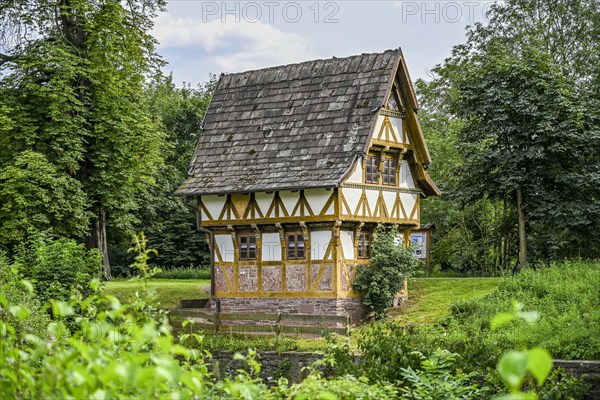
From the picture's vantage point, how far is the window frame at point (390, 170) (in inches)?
1211

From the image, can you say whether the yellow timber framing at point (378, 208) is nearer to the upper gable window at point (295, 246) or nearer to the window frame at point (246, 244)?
the upper gable window at point (295, 246)

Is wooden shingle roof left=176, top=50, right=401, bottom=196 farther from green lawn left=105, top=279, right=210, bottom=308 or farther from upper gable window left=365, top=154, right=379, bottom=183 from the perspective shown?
green lawn left=105, top=279, right=210, bottom=308

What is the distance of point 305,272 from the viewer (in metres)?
29.4

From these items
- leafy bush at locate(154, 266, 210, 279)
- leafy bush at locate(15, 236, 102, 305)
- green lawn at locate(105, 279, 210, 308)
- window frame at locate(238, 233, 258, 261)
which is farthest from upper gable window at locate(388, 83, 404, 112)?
leafy bush at locate(154, 266, 210, 279)

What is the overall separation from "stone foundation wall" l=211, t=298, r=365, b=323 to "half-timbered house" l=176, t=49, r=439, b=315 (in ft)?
0.11

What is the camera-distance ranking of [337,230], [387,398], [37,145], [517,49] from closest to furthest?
1. [387,398]
2. [337,230]
3. [37,145]
4. [517,49]

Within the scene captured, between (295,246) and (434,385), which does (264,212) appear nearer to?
(295,246)

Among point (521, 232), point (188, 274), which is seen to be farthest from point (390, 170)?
point (188, 274)

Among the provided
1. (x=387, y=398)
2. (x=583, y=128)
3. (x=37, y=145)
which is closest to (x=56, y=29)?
(x=37, y=145)

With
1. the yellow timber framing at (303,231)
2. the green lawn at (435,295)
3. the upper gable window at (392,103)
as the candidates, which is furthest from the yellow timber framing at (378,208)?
the upper gable window at (392,103)

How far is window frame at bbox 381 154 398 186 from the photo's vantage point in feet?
101

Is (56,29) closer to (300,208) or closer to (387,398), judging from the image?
(300,208)

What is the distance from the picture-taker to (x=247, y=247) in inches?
1210

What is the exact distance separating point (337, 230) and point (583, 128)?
937 cm
